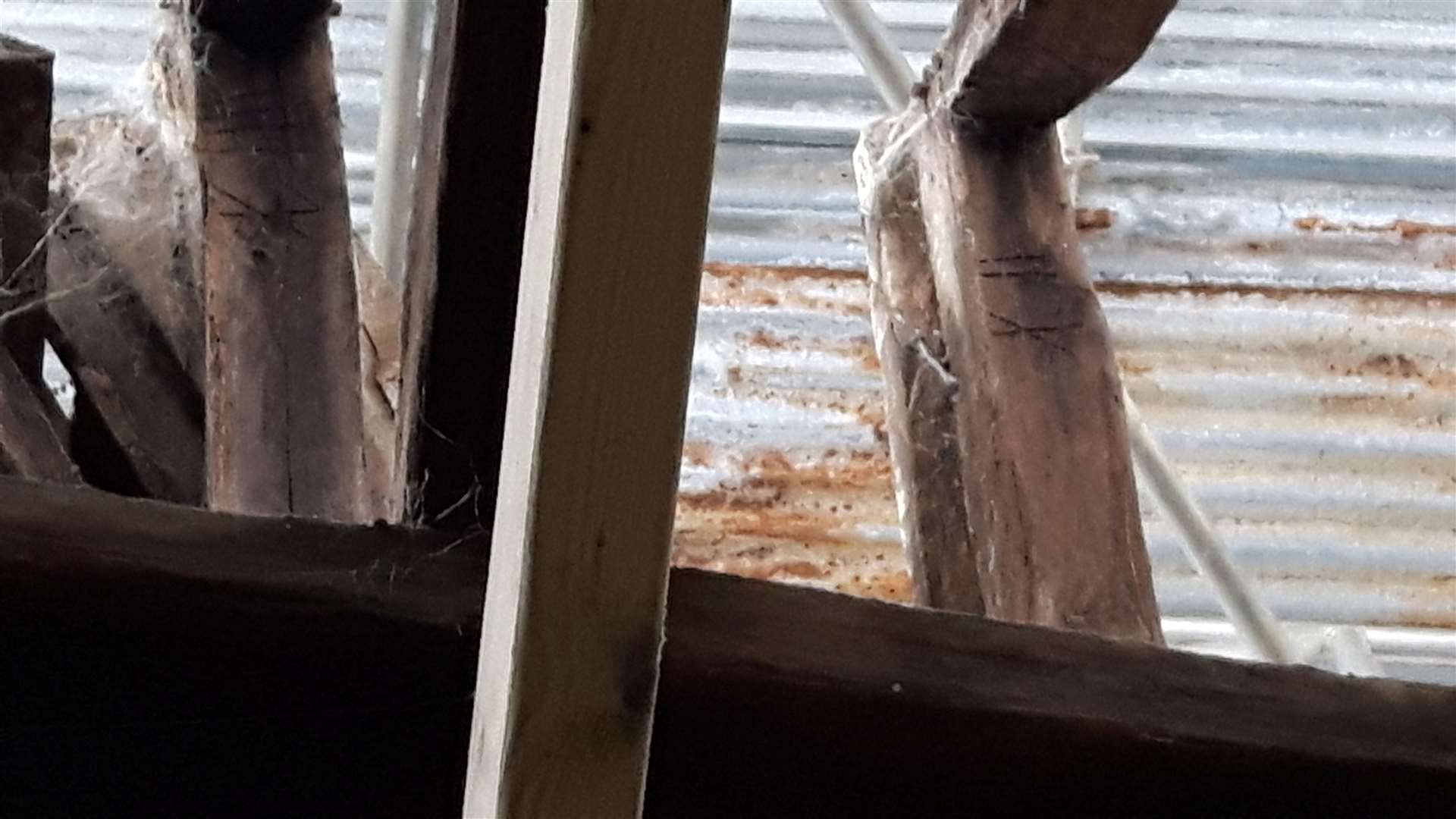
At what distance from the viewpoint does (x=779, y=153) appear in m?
3.34

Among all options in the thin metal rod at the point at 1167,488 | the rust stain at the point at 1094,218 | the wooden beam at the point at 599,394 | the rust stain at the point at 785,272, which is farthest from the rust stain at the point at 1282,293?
the wooden beam at the point at 599,394

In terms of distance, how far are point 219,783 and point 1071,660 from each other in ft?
1.36

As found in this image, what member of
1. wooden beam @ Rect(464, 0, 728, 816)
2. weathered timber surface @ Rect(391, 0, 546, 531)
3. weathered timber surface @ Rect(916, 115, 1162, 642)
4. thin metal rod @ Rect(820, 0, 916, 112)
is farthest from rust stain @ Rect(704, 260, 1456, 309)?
wooden beam @ Rect(464, 0, 728, 816)

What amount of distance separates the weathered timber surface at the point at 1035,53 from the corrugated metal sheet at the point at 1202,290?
1.99 metres

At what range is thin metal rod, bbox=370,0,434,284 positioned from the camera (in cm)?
267

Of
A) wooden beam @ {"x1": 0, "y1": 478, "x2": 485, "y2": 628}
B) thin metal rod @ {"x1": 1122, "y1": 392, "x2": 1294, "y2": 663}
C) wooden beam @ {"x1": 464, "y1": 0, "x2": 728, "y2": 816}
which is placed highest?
wooden beam @ {"x1": 464, "y1": 0, "x2": 728, "y2": 816}

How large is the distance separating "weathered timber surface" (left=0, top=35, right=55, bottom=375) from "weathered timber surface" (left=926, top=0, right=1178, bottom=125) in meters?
0.71

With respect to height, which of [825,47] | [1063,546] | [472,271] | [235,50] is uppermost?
[825,47]

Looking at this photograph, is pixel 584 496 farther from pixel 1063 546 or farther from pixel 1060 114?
pixel 1060 114

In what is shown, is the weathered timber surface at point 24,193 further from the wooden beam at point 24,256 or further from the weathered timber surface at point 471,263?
the weathered timber surface at point 471,263

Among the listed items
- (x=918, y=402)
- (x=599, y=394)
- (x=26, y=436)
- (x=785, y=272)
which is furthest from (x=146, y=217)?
(x=785, y=272)

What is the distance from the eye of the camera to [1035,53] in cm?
116

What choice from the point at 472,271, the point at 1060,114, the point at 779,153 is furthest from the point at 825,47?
the point at 472,271

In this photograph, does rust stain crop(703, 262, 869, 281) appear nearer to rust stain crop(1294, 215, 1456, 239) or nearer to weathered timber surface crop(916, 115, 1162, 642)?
rust stain crop(1294, 215, 1456, 239)
